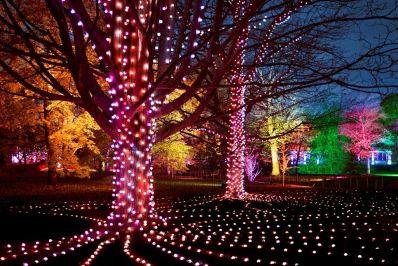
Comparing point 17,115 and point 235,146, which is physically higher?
point 17,115

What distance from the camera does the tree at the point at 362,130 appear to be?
38.9m

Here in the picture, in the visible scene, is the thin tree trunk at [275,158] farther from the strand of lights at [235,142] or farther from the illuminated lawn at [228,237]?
the illuminated lawn at [228,237]

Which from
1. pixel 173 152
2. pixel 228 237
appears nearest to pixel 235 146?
pixel 228 237

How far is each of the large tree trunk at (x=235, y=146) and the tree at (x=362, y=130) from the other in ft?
83.1

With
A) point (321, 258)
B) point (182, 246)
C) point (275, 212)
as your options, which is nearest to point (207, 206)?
point (275, 212)

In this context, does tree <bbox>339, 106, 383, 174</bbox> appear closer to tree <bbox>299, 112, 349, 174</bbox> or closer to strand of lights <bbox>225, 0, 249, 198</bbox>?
tree <bbox>299, 112, 349, 174</bbox>

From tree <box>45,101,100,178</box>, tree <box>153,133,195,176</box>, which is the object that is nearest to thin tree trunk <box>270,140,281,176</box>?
tree <box>153,133,195,176</box>

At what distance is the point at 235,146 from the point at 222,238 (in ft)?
27.7

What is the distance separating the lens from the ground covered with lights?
6277 mm

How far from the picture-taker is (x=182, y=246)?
700 centimetres

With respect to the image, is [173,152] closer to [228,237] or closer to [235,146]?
[235,146]

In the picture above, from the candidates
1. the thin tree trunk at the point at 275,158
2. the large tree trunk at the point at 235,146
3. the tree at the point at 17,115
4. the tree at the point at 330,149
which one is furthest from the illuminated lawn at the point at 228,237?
the tree at the point at 330,149

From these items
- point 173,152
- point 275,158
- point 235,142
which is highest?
point 235,142

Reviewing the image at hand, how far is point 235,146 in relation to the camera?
16.0 meters
